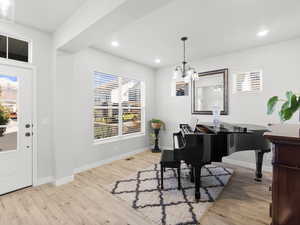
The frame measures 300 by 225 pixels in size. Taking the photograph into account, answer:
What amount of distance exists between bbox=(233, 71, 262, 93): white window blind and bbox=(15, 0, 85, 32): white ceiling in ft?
12.1

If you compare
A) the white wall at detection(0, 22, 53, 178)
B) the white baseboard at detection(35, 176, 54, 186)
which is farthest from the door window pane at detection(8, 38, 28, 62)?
the white baseboard at detection(35, 176, 54, 186)

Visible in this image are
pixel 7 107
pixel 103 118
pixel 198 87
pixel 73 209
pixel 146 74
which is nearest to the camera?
pixel 73 209

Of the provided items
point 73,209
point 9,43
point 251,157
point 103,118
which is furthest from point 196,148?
point 9,43

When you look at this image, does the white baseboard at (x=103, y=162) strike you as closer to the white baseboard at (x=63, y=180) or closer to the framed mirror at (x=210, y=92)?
the white baseboard at (x=63, y=180)

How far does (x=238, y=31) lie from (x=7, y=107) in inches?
168

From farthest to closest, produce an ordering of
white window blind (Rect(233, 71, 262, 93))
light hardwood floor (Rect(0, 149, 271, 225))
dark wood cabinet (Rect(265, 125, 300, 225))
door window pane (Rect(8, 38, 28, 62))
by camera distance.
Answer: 1. white window blind (Rect(233, 71, 262, 93))
2. door window pane (Rect(8, 38, 28, 62))
3. light hardwood floor (Rect(0, 149, 271, 225))
4. dark wood cabinet (Rect(265, 125, 300, 225))

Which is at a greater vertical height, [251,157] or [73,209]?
[251,157]

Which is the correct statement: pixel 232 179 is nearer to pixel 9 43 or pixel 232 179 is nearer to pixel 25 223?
pixel 25 223

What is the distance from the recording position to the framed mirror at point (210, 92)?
3994 millimetres

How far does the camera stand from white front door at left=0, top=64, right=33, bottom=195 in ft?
8.12

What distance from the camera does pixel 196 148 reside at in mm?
2242

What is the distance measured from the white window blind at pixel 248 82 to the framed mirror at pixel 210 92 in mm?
249

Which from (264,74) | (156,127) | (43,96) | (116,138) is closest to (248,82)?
(264,74)

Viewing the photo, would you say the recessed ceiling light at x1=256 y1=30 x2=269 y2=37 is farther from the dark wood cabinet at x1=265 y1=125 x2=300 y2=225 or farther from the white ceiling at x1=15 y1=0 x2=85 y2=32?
the white ceiling at x1=15 y1=0 x2=85 y2=32
